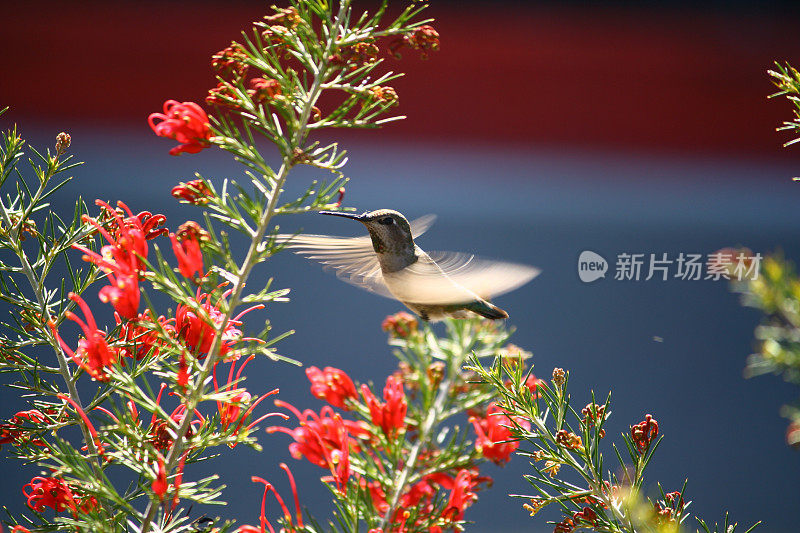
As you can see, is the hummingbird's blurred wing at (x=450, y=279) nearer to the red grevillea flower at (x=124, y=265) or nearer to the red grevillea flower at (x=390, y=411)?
the red grevillea flower at (x=390, y=411)

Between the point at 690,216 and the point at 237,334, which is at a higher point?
the point at 690,216

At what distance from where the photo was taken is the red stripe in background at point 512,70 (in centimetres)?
151

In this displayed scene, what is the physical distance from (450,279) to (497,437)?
5.0 inches

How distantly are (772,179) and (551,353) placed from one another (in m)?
0.69

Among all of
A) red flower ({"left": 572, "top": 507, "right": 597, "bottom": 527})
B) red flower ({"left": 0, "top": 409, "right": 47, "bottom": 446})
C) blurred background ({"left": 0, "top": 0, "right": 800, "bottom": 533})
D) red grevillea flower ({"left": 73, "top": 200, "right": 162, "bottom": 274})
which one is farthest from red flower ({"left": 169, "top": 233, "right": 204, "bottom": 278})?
blurred background ({"left": 0, "top": 0, "right": 800, "bottom": 533})

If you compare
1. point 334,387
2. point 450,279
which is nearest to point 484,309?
point 450,279

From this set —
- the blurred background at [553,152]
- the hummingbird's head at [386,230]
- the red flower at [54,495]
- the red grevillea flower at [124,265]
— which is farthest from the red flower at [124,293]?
the blurred background at [553,152]

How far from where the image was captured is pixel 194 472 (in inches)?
62.4

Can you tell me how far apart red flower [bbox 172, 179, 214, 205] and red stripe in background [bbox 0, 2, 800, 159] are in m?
1.19

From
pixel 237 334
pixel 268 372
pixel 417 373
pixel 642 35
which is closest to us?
pixel 237 334

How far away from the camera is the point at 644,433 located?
39 centimetres

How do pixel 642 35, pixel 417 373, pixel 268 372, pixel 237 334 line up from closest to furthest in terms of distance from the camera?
1. pixel 237 334
2. pixel 417 373
3. pixel 642 35
4. pixel 268 372

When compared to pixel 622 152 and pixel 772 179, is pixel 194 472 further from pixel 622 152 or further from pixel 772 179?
pixel 772 179

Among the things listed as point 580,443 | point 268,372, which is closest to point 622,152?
point 268,372
